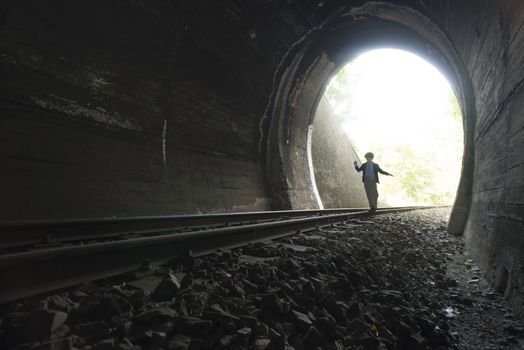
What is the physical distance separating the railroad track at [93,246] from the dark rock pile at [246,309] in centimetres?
15

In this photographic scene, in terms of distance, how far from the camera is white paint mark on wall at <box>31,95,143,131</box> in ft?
15.5

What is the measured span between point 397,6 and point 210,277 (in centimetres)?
743

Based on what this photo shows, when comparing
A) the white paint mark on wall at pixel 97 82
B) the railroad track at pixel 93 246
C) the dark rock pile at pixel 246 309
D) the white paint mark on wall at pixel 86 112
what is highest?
the white paint mark on wall at pixel 97 82

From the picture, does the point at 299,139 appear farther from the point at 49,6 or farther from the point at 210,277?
the point at 210,277

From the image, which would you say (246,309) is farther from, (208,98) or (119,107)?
(208,98)

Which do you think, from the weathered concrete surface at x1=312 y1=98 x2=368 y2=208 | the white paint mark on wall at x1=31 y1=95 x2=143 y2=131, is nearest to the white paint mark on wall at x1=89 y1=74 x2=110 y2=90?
the white paint mark on wall at x1=31 y1=95 x2=143 y2=131

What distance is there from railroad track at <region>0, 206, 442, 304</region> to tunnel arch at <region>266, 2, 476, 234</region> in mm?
4690

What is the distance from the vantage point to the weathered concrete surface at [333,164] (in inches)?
564

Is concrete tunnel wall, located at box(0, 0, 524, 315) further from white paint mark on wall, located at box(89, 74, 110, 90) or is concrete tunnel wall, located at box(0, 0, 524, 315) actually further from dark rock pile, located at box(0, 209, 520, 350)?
dark rock pile, located at box(0, 209, 520, 350)

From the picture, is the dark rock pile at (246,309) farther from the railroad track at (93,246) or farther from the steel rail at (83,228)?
the steel rail at (83,228)

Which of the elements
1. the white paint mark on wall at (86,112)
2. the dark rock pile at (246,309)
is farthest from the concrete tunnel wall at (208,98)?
the dark rock pile at (246,309)

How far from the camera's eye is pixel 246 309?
170 centimetres

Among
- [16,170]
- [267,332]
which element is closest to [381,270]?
[267,332]

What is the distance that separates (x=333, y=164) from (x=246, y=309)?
14507 millimetres
